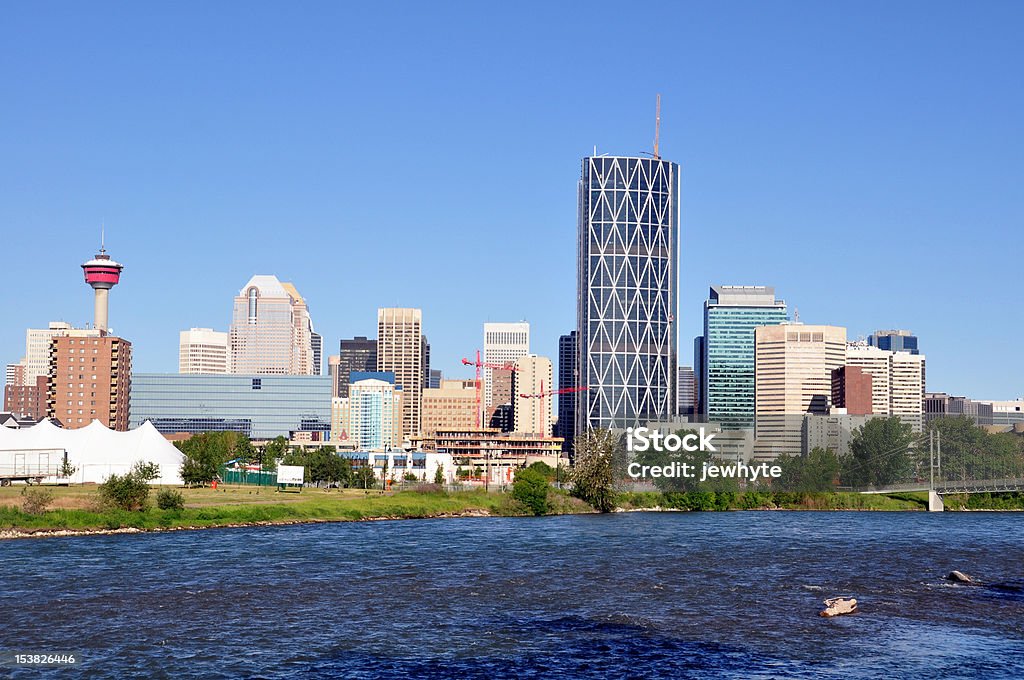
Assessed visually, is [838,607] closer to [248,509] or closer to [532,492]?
[248,509]

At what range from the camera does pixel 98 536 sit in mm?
121062

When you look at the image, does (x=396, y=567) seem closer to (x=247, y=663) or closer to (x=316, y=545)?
(x=316, y=545)

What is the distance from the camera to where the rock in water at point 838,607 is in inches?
2987

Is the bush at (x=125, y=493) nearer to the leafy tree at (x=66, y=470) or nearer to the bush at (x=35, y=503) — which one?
the bush at (x=35, y=503)

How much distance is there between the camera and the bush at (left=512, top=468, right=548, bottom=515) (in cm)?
17988

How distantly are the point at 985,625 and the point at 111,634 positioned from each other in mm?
52590

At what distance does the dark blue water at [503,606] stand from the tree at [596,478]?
59.0m

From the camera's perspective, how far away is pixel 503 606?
78625mm

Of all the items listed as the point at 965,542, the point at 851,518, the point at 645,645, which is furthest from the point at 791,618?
the point at 851,518

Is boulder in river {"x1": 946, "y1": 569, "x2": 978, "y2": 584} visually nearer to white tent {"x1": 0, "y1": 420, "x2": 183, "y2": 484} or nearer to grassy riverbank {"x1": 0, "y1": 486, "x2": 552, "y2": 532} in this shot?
grassy riverbank {"x1": 0, "y1": 486, "x2": 552, "y2": 532}

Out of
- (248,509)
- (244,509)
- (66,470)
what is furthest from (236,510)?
(66,470)

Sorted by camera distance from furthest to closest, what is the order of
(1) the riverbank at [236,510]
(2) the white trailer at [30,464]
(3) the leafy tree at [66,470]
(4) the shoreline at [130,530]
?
(3) the leafy tree at [66,470] < (2) the white trailer at [30,464] < (1) the riverbank at [236,510] < (4) the shoreline at [130,530]

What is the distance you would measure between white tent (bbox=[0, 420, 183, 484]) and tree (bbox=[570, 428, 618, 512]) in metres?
65.4

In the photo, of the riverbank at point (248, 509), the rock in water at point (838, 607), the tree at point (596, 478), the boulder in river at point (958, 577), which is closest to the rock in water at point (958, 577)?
the boulder in river at point (958, 577)
